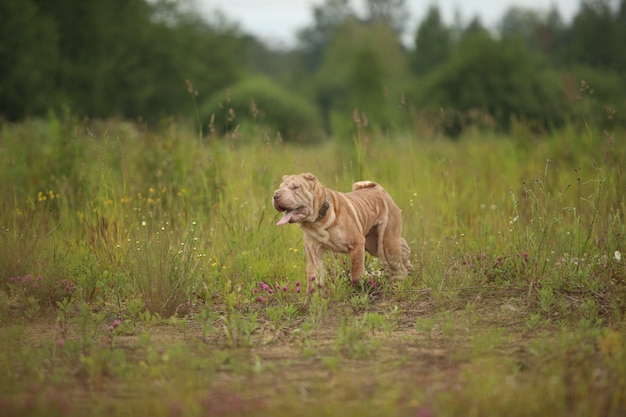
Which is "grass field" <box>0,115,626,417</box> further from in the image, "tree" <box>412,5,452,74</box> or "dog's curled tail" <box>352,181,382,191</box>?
"tree" <box>412,5,452,74</box>

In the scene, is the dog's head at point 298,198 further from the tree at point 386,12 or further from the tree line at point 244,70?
the tree at point 386,12

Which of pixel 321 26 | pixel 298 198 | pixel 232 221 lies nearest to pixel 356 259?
pixel 298 198

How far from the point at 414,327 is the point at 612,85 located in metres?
22.5

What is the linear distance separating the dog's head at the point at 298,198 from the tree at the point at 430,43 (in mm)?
34517

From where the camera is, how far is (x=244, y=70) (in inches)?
1590

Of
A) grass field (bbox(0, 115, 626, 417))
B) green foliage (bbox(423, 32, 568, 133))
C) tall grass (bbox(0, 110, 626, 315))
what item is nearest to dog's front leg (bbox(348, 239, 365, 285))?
grass field (bbox(0, 115, 626, 417))

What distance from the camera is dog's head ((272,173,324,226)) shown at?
5801 mm

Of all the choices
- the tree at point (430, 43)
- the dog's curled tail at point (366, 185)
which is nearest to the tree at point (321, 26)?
the tree at point (430, 43)

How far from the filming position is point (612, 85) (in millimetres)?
24578

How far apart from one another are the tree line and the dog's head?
587 centimetres

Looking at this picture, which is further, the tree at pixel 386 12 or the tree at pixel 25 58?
the tree at pixel 386 12

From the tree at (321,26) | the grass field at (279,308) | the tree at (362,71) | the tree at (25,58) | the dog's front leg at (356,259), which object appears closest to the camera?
the grass field at (279,308)

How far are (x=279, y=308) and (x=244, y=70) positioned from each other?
36143mm

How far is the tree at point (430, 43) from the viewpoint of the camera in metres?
39.4
